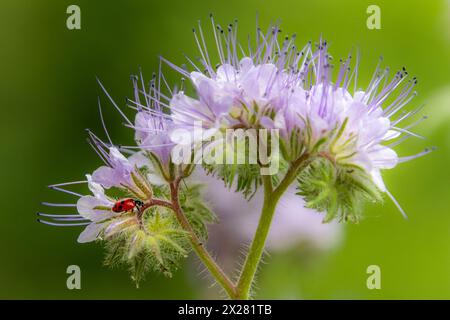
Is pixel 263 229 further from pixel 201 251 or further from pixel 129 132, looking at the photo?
pixel 129 132

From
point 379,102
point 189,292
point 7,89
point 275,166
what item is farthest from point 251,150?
point 7,89

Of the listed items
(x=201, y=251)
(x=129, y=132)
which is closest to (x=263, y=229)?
(x=201, y=251)

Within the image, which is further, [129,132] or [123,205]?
[129,132]

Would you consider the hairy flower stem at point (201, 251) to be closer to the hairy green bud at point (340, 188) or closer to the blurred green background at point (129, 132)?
the hairy green bud at point (340, 188)

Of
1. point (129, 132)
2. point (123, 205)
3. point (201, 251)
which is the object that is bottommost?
point (201, 251)

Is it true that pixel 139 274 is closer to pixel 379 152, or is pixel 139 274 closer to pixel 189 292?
pixel 379 152

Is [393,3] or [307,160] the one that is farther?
[393,3]

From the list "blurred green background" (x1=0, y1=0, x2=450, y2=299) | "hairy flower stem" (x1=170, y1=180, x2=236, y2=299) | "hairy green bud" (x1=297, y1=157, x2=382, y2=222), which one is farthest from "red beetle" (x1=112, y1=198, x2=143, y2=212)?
"blurred green background" (x1=0, y1=0, x2=450, y2=299)
